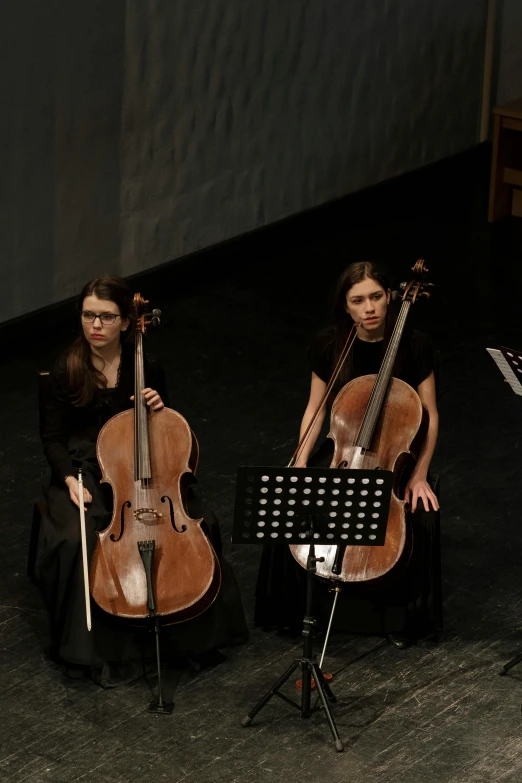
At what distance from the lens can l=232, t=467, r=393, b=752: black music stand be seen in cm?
371

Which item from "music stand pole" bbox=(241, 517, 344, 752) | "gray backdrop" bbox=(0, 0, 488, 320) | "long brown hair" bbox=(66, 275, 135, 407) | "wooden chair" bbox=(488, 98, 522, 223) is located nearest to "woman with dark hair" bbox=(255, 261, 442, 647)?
"music stand pole" bbox=(241, 517, 344, 752)

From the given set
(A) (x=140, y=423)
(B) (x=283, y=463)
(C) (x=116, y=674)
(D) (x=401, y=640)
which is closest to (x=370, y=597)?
(D) (x=401, y=640)

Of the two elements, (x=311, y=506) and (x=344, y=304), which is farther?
(x=344, y=304)

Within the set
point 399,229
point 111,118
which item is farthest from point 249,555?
point 399,229

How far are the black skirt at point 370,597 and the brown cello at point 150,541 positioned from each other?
47 centimetres

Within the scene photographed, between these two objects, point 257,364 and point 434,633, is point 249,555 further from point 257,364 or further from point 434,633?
point 257,364

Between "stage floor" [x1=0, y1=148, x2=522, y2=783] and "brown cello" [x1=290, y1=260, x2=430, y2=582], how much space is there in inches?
16.4

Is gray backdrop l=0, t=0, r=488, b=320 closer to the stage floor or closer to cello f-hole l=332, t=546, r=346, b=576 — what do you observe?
the stage floor

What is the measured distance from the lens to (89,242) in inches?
271

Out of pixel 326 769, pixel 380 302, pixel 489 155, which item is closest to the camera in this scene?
pixel 326 769

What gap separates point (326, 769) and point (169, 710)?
1.75ft

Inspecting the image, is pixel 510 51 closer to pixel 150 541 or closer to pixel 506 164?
pixel 506 164

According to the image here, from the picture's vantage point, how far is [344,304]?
4484 millimetres

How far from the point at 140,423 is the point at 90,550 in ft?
1.43
